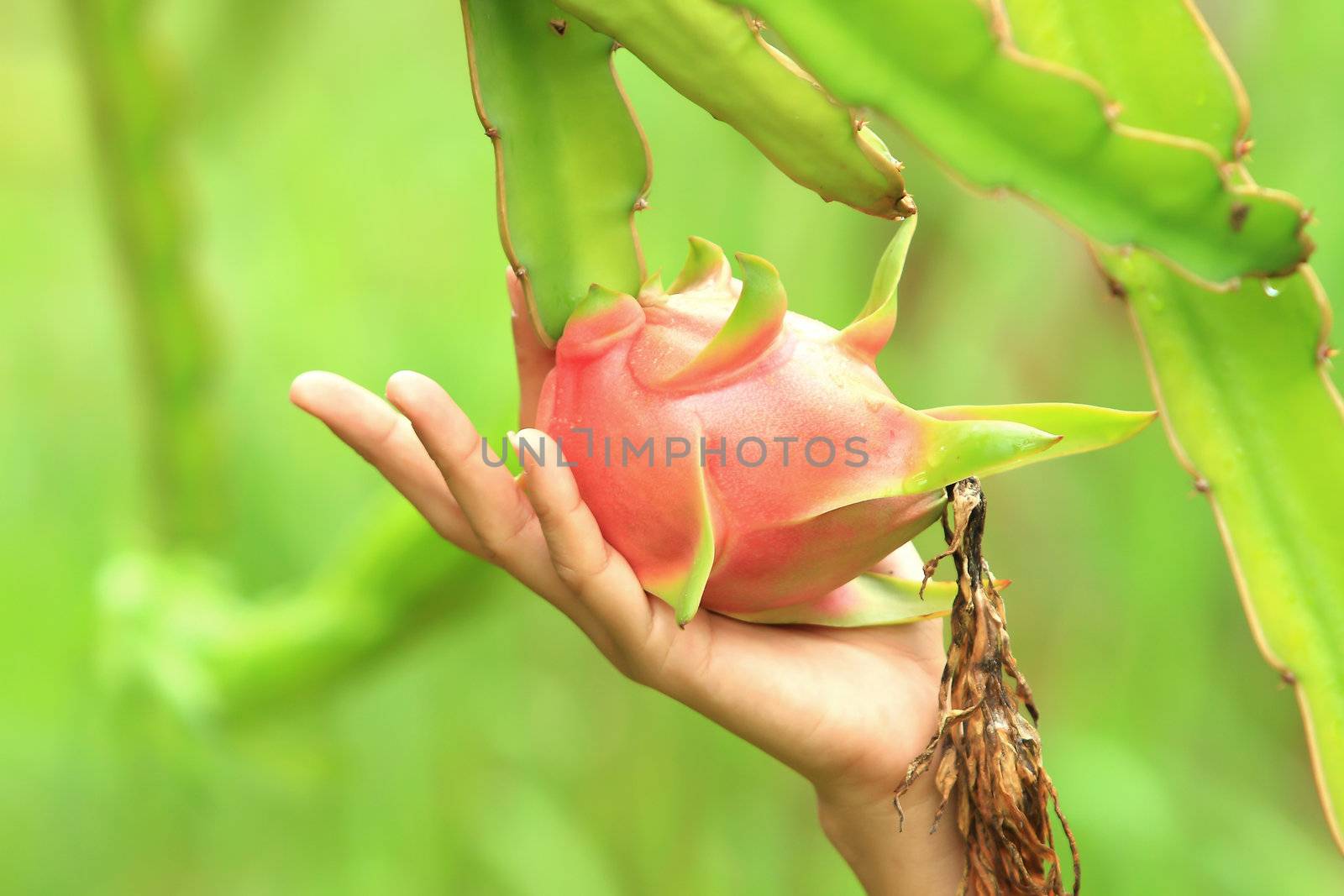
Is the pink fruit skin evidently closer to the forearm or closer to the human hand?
the human hand

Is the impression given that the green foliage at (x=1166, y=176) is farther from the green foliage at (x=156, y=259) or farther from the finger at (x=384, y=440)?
the green foliage at (x=156, y=259)

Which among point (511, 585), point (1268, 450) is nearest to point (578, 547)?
point (1268, 450)

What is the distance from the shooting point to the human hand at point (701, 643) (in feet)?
1.49

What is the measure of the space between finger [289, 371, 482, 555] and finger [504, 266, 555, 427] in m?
0.07

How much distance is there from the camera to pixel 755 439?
447 mm

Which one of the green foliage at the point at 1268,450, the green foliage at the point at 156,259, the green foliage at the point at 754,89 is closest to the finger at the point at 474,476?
the green foliage at the point at 754,89

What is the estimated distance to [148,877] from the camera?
39.4 inches

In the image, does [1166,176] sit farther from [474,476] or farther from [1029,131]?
[474,476]

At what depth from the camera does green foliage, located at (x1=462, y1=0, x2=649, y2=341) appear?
446mm

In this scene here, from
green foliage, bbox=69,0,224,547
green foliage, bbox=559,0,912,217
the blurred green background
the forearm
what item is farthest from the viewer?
the blurred green background

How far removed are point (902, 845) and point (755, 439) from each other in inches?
9.9

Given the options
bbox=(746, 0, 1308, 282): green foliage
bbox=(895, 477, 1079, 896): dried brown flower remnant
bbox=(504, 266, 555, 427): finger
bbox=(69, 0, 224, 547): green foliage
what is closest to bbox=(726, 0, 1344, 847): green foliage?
bbox=(746, 0, 1308, 282): green foliage

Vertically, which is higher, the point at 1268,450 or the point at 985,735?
the point at 1268,450

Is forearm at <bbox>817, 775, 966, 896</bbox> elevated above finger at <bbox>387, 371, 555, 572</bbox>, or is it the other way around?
finger at <bbox>387, 371, 555, 572</bbox>
